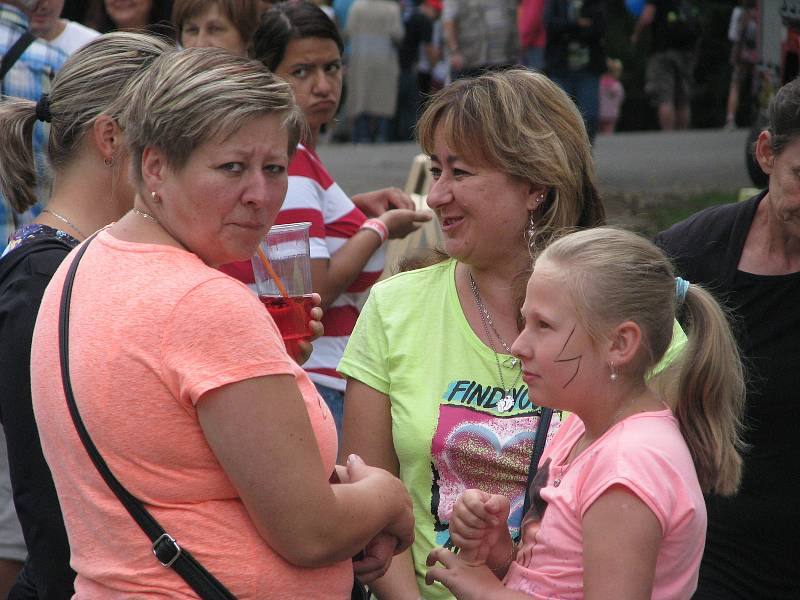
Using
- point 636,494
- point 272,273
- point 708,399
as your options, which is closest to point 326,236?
point 272,273

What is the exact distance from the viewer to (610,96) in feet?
51.1

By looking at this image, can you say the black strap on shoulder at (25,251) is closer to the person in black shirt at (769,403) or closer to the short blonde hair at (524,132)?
the short blonde hair at (524,132)

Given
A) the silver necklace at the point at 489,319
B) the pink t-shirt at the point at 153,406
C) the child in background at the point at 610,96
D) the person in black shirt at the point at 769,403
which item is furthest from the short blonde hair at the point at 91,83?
the child in background at the point at 610,96

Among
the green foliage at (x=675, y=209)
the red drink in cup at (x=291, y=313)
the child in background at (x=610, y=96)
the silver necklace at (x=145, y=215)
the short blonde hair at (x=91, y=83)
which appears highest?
the short blonde hair at (x=91, y=83)

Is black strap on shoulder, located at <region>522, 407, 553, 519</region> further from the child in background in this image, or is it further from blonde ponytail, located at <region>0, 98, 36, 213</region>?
the child in background

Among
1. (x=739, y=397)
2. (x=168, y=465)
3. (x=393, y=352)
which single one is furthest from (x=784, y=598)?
(x=168, y=465)

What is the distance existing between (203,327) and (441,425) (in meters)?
1.03

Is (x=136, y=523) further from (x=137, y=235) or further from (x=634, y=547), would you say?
(x=634, y=547)

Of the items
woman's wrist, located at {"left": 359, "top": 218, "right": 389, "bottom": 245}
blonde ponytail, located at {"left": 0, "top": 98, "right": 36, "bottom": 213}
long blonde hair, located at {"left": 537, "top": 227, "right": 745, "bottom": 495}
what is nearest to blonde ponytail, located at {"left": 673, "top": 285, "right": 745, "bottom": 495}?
long blonde hair, located at {"left": 537, "top": 227, "right": 745, "bottom": 495}

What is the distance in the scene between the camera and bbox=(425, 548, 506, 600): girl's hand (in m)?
2.21

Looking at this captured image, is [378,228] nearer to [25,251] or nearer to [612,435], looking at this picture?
[25,251]

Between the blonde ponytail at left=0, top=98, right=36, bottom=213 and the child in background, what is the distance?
13.2 m

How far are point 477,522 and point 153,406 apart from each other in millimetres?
717

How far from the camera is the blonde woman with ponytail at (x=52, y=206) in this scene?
7.80 feet
